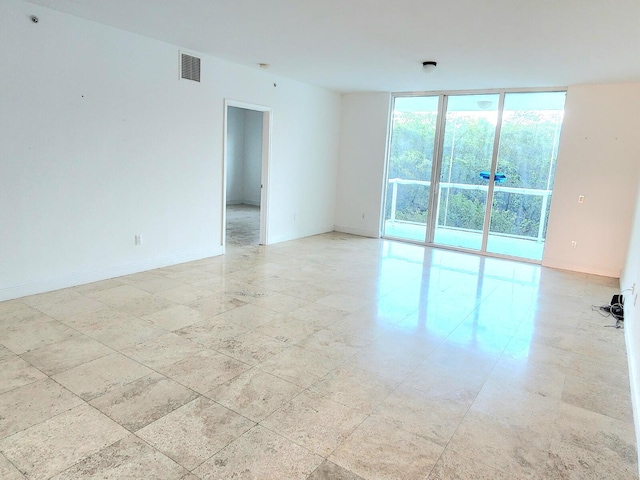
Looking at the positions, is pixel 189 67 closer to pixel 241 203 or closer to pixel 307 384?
pixel 307 384

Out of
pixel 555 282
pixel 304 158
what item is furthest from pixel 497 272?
pixel 304 158

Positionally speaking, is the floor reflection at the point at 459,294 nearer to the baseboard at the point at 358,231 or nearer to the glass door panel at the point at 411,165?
the glass door panel at the point at 411,165

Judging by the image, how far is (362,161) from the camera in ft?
25.3

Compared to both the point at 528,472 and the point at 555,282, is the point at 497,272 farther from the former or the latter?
the point at 528,472

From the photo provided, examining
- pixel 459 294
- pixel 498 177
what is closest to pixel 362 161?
pixel 498 177

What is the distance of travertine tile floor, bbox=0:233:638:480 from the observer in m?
1.95

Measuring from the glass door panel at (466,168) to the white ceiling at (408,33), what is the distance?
1.02 metres

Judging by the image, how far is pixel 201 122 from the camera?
5.23 m

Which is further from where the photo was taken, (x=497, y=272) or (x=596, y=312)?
(x=497, y=272)

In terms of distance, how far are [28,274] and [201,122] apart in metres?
2.53

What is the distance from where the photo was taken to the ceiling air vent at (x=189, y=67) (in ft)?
16.0

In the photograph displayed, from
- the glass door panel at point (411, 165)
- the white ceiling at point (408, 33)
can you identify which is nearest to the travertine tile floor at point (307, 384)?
the white ceiling at point (408, 33)

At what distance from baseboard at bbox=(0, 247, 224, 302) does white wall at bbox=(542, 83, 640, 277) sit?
4.94m

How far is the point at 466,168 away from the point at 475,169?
14 cm
